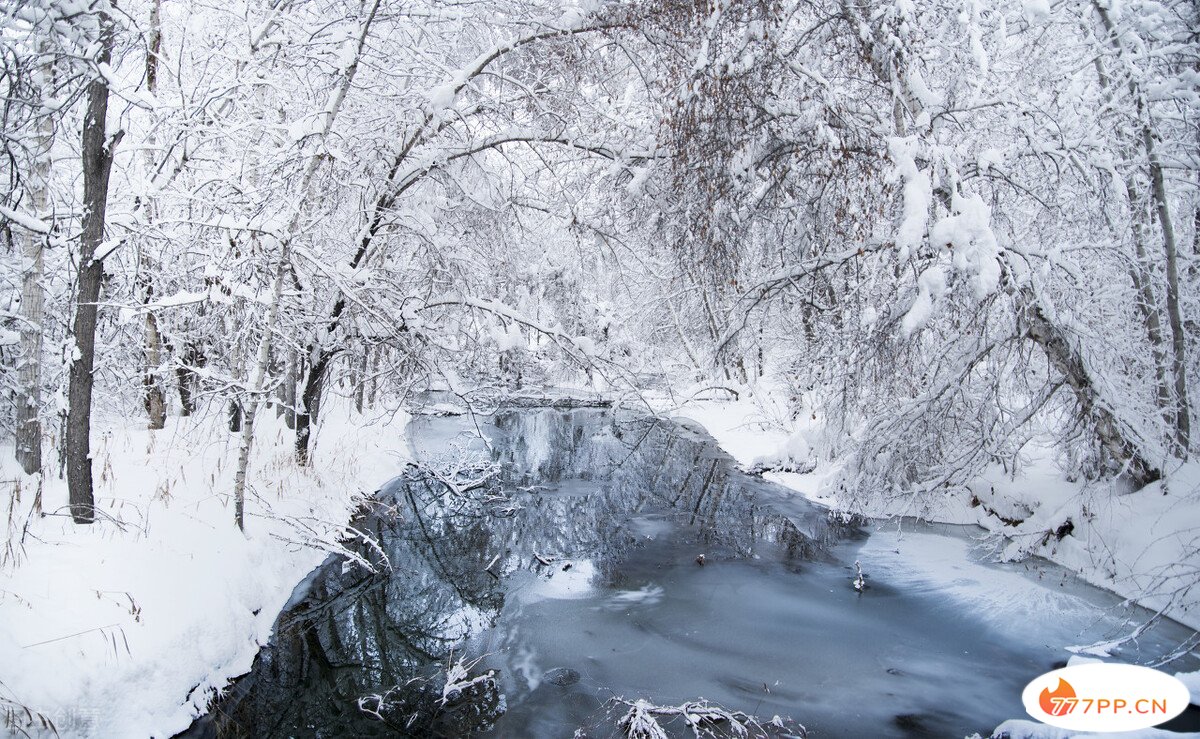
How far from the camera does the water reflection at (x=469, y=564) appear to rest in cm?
530

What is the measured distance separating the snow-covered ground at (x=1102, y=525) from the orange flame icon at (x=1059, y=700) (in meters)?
1.07

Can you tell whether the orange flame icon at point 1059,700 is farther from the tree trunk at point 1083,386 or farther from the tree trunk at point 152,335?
the tree trunk at point 152,335

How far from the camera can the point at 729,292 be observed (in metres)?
Result: 8.96

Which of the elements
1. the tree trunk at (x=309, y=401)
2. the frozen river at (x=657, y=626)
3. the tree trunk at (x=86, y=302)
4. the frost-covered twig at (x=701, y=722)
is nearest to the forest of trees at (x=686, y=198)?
the tree trunk at (x=86, y=302)

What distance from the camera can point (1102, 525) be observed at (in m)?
8.15

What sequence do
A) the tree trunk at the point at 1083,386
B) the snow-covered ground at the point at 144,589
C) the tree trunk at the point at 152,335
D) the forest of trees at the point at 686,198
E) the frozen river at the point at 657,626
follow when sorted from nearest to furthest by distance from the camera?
the snow-covered ground at the point at 144,589, the frozen river at the point at 657,626, the forest of trees at the point at 686,198, the tree trunk at the point at 1083,386, the tree trunk at the point at 152,335

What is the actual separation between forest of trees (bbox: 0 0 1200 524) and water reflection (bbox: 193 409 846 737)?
1.92 meters

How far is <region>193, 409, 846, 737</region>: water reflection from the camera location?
530 cm

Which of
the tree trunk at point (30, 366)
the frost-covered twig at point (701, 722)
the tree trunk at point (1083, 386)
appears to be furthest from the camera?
the tree trunk at point (30, 366)

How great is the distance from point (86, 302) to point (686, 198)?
18.7 feet

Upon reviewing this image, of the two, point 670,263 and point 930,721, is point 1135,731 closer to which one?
point 930,721

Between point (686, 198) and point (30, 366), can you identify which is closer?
point (686, 198)

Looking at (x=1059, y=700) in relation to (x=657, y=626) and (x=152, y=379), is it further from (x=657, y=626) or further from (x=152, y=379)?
(x=152, y=379)

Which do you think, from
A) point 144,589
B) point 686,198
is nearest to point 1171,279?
point 686,198
